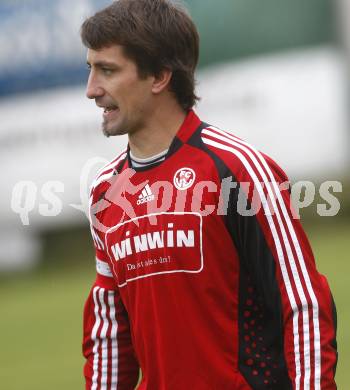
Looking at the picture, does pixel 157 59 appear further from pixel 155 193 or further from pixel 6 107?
pixel 6 107

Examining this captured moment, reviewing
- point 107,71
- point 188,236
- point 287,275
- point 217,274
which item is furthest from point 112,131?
point 287,275

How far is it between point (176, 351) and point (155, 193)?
1.64 feet

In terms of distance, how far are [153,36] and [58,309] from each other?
8.17 m

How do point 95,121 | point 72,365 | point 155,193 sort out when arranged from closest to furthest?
point 155,193 < point 72,365 < point 95,121

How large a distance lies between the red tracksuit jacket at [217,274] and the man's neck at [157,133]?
0.13 ft

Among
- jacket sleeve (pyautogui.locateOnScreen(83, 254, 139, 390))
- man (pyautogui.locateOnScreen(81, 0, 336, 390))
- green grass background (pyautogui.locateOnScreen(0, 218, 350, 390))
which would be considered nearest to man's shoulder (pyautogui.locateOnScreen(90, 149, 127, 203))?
man (pyautogui.locateOnScreen(81, 0, 336, 390))

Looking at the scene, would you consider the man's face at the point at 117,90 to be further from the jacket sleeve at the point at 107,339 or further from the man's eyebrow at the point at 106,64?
the jacket sleeve at the point at 107,339

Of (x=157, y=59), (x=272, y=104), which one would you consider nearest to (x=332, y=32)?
(x=272, y=104)

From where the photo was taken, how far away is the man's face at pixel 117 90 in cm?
372

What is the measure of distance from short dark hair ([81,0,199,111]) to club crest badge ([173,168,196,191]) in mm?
300

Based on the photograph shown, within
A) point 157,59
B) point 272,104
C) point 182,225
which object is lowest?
point 182,225

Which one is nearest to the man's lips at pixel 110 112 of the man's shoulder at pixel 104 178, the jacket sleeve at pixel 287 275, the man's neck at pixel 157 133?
the man's neck at pixel 157 133

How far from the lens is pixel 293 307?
11.2 feet

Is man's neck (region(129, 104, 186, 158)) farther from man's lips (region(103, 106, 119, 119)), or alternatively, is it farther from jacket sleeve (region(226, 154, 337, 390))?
jacket sleeve (region(226, 154, 337, 390))
